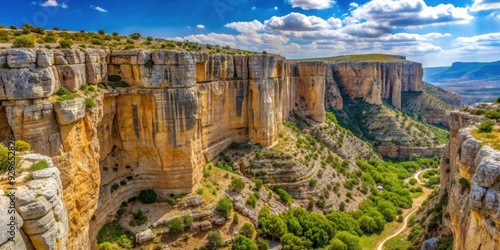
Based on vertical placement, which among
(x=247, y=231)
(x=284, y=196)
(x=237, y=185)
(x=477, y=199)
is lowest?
(x=247, y=231)

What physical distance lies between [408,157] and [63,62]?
84452 millimetres

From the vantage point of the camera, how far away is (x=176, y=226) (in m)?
33.9

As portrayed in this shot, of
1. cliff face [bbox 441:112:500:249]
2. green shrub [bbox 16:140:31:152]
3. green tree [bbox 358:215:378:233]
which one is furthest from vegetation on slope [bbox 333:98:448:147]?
green shrub [bbox 16:140:31:152]

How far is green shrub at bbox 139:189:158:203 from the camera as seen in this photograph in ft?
121

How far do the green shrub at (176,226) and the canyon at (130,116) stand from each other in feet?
16.5

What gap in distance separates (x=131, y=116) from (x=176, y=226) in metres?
12.5

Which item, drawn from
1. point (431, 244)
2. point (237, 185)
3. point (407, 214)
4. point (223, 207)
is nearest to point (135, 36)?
point (237, 185)

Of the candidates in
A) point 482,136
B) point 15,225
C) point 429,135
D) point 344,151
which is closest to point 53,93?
point 15,225

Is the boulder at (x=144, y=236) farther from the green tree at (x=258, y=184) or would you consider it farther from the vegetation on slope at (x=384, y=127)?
the vegetation on slope at (x=384, y=127)

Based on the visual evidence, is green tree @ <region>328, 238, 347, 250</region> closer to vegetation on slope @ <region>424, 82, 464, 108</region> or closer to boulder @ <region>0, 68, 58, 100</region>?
boulder @ <region>0, 68, 58, 100</region>

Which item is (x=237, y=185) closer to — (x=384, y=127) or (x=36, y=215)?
(x=36, y=215)

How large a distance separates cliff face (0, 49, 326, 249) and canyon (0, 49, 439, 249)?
0.09 meters

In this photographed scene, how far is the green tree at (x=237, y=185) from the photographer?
1662 inches

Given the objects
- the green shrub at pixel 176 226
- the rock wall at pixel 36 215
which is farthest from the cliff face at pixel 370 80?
the rock wall at pixel 36 215
